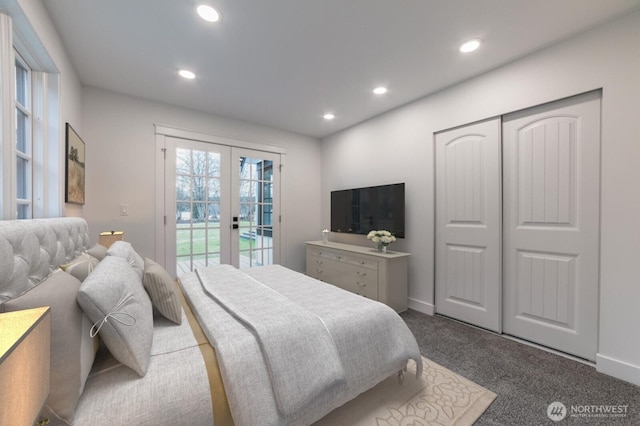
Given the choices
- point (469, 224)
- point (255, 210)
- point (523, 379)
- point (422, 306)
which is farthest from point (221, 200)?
point (523, 379)

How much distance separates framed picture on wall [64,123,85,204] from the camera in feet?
6.87

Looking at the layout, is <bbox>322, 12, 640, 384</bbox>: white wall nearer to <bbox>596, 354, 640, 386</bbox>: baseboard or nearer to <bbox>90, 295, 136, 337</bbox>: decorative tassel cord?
<bbox>596, 354, 640, 386</bbox>: baseboard

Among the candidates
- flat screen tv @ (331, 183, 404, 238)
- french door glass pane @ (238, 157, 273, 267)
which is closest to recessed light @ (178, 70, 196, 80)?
french door glass pane @ (238, 157, 273, 267)

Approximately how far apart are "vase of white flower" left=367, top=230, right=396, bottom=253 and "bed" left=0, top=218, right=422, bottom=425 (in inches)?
59.8

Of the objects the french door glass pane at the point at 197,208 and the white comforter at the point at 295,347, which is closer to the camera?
the white comforter at the point at 295,347

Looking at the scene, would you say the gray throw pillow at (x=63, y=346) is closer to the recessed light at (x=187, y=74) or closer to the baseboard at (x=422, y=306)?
the recessed light at (x=187, y=74)

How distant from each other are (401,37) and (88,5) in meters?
2.22

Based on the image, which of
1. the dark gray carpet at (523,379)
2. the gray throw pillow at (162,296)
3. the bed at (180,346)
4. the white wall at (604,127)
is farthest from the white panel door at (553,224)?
the gray throw pillow at (162,296)

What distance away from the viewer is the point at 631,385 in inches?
65.6

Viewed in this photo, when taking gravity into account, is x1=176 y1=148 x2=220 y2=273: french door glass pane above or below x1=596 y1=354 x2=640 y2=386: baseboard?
above

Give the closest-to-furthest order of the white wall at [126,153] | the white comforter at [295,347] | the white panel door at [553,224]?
A: the white comforter at [295,347], the white panel door at [553,224], the white wall at [126,153]

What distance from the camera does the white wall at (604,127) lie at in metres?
1.71

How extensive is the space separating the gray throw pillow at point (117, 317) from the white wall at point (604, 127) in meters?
2.76

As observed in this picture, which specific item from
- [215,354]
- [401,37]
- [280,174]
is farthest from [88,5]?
[280,174]
